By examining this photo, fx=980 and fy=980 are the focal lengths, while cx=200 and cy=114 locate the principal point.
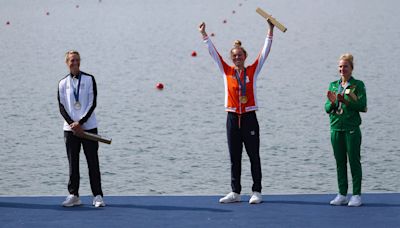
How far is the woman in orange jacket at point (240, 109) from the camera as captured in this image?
10.5m

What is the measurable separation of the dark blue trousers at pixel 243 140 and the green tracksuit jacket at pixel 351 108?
0.85m

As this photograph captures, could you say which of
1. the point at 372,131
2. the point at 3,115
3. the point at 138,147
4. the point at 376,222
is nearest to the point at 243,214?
the point at 376,222

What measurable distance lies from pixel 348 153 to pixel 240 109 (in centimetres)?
124

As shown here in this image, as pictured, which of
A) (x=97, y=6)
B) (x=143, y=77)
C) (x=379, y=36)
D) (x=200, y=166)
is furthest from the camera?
(x=97, y=6)

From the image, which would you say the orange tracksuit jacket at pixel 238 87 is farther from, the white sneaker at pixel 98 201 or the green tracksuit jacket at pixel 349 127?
the white sneaker at pixel 98 201

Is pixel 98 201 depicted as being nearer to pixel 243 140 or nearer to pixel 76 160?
pixel 76 160

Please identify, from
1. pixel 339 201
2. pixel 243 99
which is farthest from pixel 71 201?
pixel 339 201

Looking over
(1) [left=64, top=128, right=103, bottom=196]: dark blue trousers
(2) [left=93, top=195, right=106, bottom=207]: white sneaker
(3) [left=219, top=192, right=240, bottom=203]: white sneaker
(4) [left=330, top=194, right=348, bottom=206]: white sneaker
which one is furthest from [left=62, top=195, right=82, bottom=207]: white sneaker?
(4) [left=330, top=194, right=348, bottom=206]: white sneaker

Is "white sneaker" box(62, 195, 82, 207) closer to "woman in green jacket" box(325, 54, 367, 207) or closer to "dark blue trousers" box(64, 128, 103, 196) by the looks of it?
Answer: "dark blue trousers" box(64, 128, 103, 196)

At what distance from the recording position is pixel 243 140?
10734mm

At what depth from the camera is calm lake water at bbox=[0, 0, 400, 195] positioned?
14.7 metres

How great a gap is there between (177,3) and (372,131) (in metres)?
41.0

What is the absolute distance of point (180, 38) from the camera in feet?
124

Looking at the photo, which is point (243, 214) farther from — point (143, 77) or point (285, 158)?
point (143, 77)
